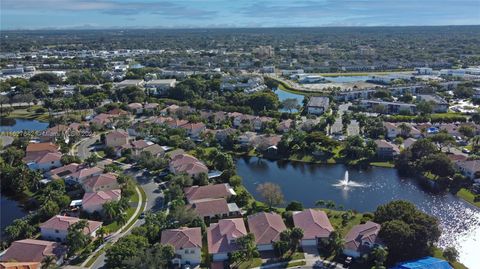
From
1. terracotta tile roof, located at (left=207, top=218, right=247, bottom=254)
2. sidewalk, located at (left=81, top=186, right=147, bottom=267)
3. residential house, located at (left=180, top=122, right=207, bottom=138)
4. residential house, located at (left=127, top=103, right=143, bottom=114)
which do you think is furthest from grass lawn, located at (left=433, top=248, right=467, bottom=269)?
residential house, located at (left=127, top=103, right=143, bottom=114)

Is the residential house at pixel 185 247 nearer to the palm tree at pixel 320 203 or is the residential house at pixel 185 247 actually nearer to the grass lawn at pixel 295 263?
the grass lawn at pixel 295 263

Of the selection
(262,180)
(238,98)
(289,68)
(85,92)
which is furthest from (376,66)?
(262,180)

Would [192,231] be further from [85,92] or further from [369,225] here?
[85,92]

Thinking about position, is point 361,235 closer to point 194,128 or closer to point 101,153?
point 194,128

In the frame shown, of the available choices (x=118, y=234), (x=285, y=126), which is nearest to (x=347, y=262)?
(x=118, y=234)

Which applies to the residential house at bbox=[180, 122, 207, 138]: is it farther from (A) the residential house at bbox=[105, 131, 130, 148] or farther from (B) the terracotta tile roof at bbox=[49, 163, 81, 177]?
(B) the terracotta tile roof at bbox=[49, 163, 81, 177]

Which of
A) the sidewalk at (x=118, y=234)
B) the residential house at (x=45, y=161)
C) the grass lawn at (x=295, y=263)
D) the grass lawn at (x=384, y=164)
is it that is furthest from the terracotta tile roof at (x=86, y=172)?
the grass lawn at (x=384, y=164)
